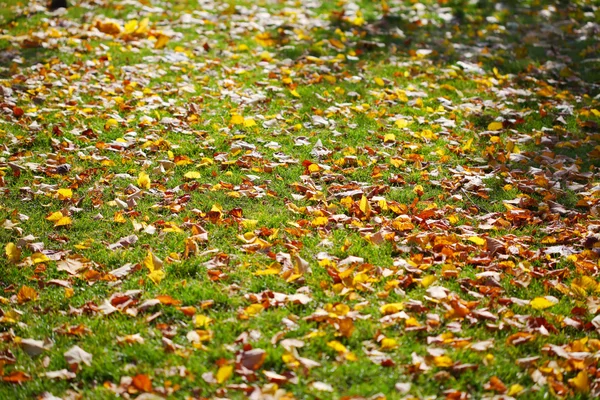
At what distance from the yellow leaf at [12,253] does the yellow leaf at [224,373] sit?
1772 mm

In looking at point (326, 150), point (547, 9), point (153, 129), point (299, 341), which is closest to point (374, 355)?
point (299, 341)

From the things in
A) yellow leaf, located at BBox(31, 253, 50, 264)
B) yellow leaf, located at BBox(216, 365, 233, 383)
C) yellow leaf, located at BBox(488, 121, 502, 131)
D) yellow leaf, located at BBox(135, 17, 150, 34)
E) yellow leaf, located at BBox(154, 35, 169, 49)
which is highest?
yellow leaf, located at BBox(135, 17, 150, 34)

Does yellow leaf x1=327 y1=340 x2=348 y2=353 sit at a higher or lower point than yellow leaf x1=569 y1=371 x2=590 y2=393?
higher

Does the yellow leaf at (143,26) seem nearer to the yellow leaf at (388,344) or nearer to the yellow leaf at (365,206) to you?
the yellow leaf at (365,206)

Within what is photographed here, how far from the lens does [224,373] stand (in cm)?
324

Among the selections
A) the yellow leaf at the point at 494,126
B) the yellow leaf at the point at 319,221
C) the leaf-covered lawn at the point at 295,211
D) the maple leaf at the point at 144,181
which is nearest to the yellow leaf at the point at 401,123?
the leaf-covered lawn at the point at 295,211

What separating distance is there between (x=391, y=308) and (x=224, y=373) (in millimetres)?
1033

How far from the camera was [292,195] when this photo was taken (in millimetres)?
5070

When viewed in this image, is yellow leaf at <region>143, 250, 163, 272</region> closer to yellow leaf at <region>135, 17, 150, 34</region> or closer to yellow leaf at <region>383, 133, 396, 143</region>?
yellow leaf at <region>383, 133, 396, 143</region>

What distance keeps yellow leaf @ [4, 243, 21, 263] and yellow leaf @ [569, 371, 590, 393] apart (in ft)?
10.8

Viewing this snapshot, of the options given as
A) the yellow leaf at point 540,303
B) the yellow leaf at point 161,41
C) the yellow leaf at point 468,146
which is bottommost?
the yellow leaf at point 468,146

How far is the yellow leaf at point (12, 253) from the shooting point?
424cm

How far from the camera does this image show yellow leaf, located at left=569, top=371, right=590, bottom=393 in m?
3.21

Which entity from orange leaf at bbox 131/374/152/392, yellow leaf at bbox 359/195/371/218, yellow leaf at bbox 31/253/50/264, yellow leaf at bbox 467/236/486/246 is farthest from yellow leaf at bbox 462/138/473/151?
orange leaf at bbox 131/374/152/392
